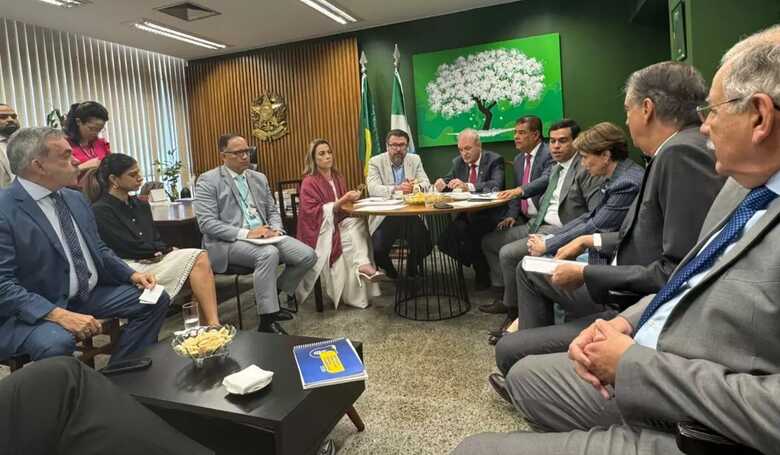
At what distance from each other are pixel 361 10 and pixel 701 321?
499 cm

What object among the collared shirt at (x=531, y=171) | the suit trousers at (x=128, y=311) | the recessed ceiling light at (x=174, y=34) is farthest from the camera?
the recessed ceiling light at (x=174, y=34)

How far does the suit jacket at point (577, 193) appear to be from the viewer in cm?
257

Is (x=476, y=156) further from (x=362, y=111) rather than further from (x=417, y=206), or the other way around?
(x=362, y=111)

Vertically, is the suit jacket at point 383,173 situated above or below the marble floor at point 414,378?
above

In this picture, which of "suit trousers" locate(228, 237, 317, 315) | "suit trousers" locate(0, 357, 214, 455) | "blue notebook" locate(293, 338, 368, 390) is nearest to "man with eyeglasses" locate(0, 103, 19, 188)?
"suit trousers" locate(228, 237, 317, 315)

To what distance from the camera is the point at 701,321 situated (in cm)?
88

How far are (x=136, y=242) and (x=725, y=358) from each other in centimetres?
285

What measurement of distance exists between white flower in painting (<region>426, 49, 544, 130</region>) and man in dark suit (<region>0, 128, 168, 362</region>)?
13.3ft

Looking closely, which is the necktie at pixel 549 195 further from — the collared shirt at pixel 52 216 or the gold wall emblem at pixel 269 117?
the gold wall emblem at pixel 269 117

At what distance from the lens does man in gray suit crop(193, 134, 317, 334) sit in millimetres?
3088

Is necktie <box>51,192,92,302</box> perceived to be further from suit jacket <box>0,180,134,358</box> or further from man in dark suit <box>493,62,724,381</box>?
man in dark suit <box>493,62,724,381</box>

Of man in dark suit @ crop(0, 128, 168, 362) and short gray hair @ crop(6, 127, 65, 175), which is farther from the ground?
short gray hair @ crop(6, 127, 65, 175)

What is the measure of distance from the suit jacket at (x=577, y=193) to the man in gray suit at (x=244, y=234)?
172cm

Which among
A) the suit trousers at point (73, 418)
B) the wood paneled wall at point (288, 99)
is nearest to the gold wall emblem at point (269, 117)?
the wood paneled wall at point (288, 99)
